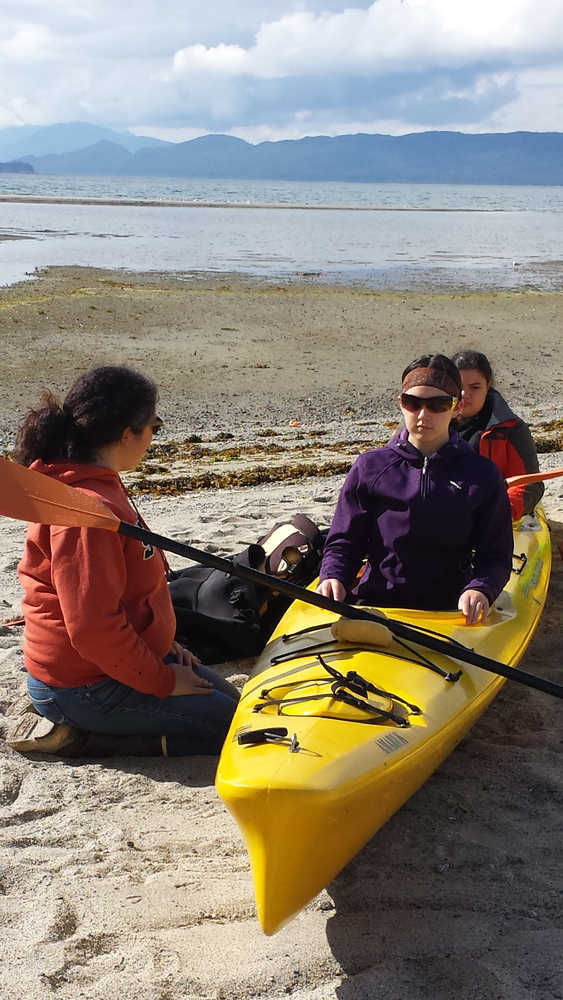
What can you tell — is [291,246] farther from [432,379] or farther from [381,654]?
[381,654]

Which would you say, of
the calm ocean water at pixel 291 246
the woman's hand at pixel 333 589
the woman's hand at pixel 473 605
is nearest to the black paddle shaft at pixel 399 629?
the woman's hand at pixel 473 605

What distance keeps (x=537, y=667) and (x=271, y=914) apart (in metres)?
2.37

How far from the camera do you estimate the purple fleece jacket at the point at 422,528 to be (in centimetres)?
374

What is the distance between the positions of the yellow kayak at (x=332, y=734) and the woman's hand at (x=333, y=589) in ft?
0.35

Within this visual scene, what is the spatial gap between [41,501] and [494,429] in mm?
2979

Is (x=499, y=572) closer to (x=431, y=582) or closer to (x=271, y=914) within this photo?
(x=431, y=582)

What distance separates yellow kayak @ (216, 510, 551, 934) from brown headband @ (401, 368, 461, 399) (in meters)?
0.93

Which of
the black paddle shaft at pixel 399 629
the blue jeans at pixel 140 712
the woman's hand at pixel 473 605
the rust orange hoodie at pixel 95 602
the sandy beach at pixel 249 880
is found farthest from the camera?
the woman's hand at pixel 473 605

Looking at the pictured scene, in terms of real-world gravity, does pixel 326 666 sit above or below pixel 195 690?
above

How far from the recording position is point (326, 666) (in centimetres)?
325

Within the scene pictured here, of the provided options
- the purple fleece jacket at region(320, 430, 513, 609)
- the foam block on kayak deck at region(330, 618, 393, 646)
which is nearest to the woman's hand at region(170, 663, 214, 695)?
the foam block on kayak deck at region(330, 618, 393, 646)

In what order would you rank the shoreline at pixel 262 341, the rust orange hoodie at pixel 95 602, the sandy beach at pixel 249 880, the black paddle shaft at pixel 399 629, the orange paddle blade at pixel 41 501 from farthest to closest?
1. the shoreline at pixel 262 341
2. the black paddle shaft at pixel 399 629
3. the rust orange hoodie at pixel 95 602
4. the orange paddle blade at pixel 41 501
5. the sandy beach at pixel 249 880

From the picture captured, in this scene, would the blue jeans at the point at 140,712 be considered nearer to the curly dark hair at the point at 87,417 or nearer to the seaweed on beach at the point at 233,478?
the curly dark hair at the point at 87,417

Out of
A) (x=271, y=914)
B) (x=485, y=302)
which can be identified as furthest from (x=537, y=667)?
(x=485, y=302)
